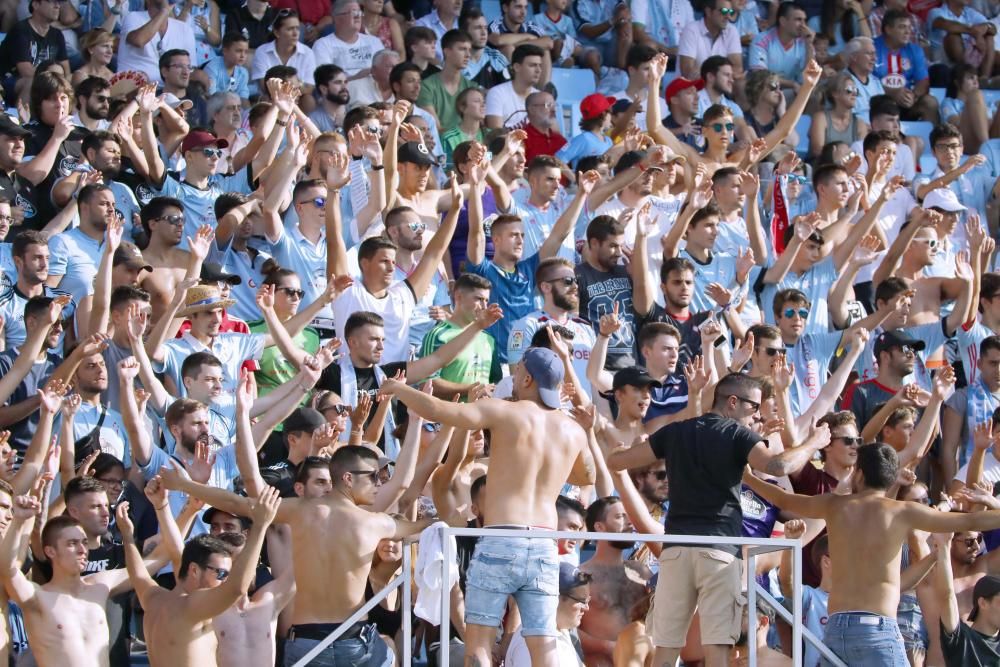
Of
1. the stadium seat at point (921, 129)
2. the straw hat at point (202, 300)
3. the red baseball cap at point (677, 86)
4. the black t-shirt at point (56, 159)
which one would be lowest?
the straw hat at point (202, 300)

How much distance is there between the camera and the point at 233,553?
8.37 metres

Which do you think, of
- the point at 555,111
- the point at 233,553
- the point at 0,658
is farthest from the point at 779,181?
the point at 0,658

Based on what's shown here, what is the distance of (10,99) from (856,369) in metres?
6.33

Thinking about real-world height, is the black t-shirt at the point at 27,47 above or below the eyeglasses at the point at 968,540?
above

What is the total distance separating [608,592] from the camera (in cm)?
906

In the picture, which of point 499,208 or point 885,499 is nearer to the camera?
point 885,499

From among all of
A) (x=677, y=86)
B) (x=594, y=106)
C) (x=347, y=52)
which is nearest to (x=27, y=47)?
(x=347, y=52)

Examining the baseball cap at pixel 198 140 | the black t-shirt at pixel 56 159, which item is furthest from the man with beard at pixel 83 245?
the baseball cap at pixel 198 140

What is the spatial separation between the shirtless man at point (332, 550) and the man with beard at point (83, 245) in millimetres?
→ 2589

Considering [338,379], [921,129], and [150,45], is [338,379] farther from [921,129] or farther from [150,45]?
[921,129]

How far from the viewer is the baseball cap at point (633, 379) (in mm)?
9992

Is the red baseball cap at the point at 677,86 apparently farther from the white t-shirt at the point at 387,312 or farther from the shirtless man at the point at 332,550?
the shirtless man at the point at 332,550

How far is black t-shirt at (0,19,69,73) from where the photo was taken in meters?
13.2

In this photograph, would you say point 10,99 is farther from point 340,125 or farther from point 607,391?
point 607,391
